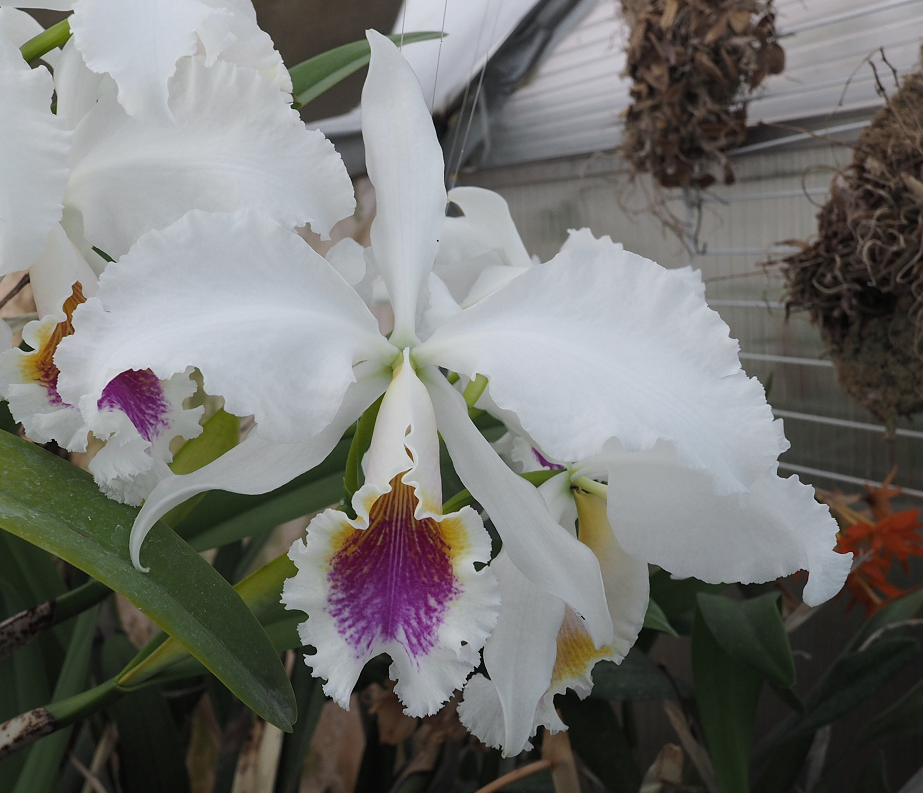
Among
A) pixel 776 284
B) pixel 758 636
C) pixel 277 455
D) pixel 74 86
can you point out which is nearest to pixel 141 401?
pixel 277 455

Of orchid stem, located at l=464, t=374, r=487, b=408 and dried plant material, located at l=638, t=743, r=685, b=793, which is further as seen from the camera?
dried plant material, located at l=638, t=743, r=685, b=793

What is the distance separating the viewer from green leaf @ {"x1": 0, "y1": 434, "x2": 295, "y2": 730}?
0.86 feet

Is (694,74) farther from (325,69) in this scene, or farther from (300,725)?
(300,725)

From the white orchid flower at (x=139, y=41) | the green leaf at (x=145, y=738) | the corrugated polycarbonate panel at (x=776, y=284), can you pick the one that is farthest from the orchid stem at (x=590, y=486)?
the corrugated polycarbonate panel at (x=776, y=284)

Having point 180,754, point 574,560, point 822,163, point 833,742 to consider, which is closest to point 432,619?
point 574,560

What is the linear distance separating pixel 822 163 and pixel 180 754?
97cm

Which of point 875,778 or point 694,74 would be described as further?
point 694,74

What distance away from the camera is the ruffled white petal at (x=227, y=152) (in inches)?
11.0

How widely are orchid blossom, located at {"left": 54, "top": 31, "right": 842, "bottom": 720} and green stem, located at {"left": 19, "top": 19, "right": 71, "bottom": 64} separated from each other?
116 mm

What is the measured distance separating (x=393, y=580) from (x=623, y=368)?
11cm

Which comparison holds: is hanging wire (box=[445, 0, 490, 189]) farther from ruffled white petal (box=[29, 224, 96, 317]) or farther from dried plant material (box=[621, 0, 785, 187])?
dried plant material (box=[621, 0, 785, 187])

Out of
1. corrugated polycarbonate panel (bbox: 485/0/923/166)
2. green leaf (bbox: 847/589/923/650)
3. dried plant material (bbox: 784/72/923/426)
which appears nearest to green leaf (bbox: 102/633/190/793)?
green leaf (bbox: 847/589/923/650)

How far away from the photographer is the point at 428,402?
0.30m

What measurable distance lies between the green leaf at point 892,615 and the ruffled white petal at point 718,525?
52 centimetres
